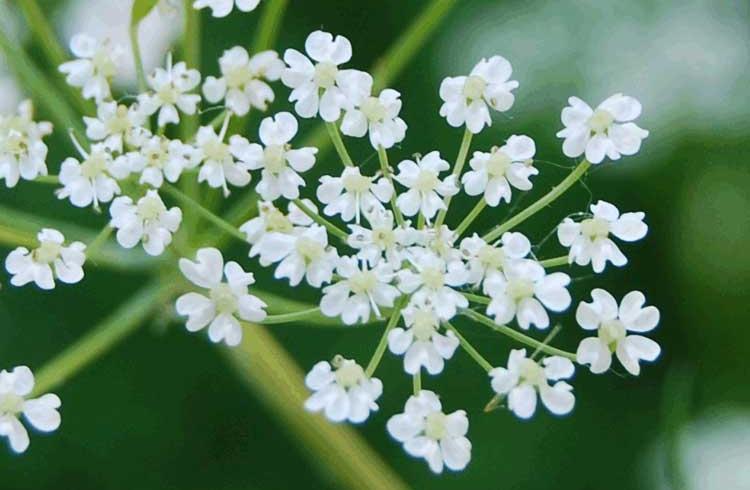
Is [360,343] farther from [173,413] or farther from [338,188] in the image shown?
[338,188]

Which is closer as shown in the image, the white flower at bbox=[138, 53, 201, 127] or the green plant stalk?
the white flower at bbox=[138, 53, 201, 127]

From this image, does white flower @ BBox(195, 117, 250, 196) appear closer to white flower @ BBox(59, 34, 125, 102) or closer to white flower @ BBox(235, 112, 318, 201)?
white flower @ BBox(235, 112, 318, 201)

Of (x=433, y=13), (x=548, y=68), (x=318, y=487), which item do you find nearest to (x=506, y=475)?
(x=318, y=487)

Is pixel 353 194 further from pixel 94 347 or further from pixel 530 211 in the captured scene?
pixel 94 347

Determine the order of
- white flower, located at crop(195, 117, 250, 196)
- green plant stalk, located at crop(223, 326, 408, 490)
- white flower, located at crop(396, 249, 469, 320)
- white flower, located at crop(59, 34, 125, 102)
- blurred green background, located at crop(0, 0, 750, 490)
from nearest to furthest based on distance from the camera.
Result: white flower, located at crop(396, 249, 469, 320) → white flower, located at crop(195, 117, 250, 196) → white flower, located at crop(59, 34, 125, 102) → green plant stalk, located at crop(223, 326, 408, 490) → blurred green background, located at crop(0, 0, 750, 490)

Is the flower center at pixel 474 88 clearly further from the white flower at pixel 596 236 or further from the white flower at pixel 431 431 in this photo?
the white flower at pixel 431 431

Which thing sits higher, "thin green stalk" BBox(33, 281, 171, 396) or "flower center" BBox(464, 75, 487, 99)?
"thin green stalk" BBox(33, 281, 171, 396)

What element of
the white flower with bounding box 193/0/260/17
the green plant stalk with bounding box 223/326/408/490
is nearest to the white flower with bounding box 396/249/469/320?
the white flower with bounding box 193/0/260/17
